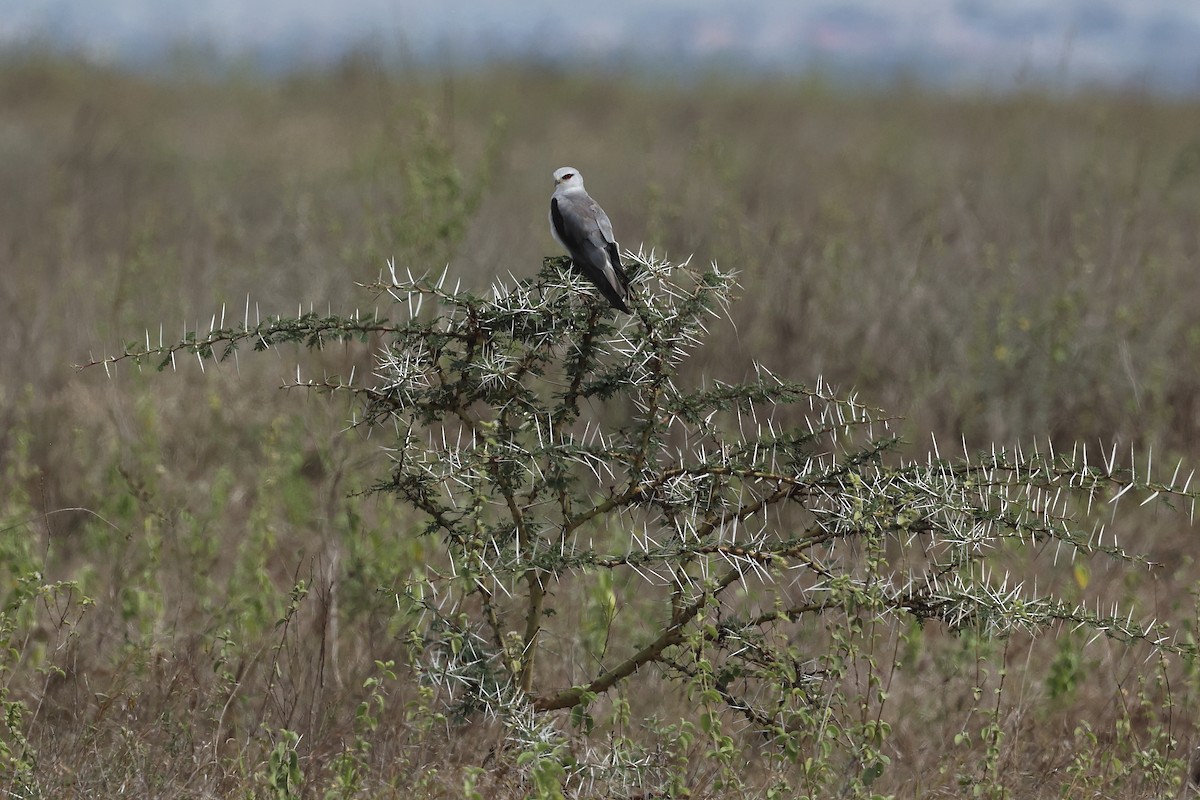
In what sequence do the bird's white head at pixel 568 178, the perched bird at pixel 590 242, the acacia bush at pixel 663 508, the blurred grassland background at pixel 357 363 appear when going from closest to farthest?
the acacia bush at pixel 663 508 → the perched bird at pixel 590 242 → the blurred grassland background at pixel 357 363 → the bird's white head at pixel 568 178

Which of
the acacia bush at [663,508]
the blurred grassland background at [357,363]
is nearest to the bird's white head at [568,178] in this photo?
the acacia bush at [663,508]

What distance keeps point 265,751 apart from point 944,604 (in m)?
1.74

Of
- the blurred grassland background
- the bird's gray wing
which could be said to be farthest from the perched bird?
the blurred grassland background

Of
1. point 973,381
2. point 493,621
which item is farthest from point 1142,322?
point 493,621

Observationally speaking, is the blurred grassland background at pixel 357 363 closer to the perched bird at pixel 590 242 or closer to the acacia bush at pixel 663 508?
the acacia bush at pixel 663 508

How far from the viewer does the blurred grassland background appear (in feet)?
11.6

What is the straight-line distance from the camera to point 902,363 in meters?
6.87

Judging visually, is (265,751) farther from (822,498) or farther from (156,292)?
(156,292)

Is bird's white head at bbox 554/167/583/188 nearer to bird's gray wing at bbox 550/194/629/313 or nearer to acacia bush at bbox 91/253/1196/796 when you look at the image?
bird's gray wing at bbox 550/194/629/313

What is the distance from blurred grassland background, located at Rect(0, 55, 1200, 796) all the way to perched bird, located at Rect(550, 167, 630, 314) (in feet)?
3.24

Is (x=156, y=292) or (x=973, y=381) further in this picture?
(x=156, y=292)

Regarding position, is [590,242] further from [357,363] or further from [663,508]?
[357,363]

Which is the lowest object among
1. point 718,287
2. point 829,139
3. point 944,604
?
point 829,139

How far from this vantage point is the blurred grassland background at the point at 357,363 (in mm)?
3535
